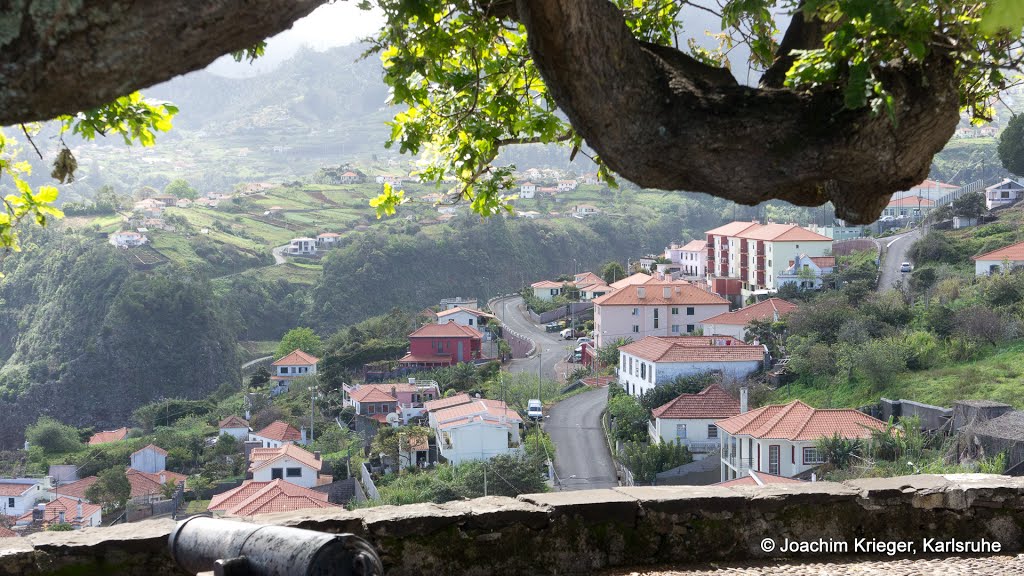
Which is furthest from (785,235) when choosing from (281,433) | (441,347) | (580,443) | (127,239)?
(127,239)

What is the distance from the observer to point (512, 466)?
2052 centimetres

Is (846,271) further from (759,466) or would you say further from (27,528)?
(27,528)

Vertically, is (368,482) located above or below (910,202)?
below

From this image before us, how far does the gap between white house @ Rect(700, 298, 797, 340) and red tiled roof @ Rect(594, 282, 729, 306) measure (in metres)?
1.51

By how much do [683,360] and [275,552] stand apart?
25.3m

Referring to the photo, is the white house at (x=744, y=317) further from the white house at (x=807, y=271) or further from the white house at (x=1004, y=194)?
the white house at (x=1004, y=194)

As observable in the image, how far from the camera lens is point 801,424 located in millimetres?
18266

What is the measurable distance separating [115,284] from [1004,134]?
147 feet

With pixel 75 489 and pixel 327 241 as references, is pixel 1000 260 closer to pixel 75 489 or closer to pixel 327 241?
pixel 75 489

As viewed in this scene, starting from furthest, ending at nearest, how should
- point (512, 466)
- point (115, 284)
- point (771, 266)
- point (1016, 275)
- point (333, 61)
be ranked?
point (333, 61) → point (115, 284) → point (771, 266) → point (1016, 275) → point (512, 466)

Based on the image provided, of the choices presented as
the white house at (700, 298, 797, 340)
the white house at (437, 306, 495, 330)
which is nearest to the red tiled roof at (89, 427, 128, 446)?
the white house at (437, 306, 495, 330)

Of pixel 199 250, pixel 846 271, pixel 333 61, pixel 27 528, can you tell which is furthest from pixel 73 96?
pixel 333 61

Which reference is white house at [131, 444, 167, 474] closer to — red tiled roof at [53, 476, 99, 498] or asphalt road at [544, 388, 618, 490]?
red tiled roof at [53, 476, 99, 498]

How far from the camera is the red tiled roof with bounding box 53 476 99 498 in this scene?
25516 mm
